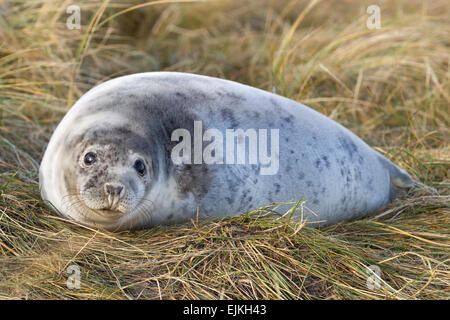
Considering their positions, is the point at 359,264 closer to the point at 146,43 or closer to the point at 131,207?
the point at 131,207

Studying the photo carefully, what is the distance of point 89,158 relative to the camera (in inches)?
107

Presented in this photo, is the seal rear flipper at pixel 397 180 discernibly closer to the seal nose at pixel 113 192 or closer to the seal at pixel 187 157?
the seal at pixel 187 157

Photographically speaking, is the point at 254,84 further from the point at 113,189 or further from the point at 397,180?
the point at 113,189

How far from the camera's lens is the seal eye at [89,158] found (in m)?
2.71

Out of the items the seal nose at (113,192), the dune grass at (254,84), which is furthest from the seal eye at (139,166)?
the dune grass at (254,84)

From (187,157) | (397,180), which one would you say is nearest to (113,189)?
(187,157)

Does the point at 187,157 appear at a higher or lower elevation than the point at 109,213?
higher

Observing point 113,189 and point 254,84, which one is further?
point 254,84

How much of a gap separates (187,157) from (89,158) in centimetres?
51

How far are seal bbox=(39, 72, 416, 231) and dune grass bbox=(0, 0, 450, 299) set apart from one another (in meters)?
0.14

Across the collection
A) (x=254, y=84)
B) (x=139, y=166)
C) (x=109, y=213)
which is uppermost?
(x=254, y=84)

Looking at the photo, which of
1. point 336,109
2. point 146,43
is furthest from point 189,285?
point 146,43

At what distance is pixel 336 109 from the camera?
181 inches
